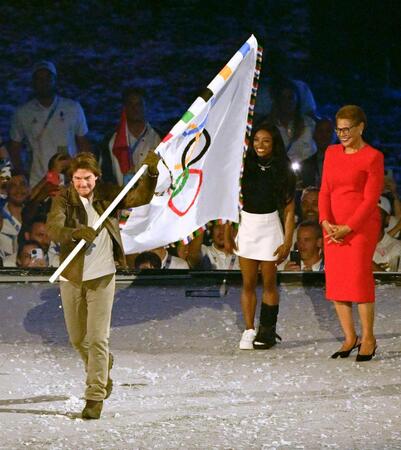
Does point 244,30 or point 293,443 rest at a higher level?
point 244,30

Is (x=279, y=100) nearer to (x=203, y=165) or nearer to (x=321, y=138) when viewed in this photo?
(x=321, y=138)

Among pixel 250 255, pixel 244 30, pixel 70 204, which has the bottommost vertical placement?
pixel 250 255

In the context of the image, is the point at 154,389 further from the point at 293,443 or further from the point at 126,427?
the point at 293,443

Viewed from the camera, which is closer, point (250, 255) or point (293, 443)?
point (293, 443)

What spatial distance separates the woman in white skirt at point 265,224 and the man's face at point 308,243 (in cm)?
203

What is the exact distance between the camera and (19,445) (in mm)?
5863

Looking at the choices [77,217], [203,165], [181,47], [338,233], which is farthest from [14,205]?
[77,217]

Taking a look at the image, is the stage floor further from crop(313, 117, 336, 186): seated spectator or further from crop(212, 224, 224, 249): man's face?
crop(313, 117, 336, 186): seated spectator

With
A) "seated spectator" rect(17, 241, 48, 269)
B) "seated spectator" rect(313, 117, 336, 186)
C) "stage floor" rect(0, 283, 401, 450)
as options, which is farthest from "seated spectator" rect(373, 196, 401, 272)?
"seated spectator" rect(17, 241, 48, 269)

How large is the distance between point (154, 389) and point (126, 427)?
3.06ft

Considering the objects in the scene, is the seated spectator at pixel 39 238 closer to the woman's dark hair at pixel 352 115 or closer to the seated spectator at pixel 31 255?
the seated spectator at pixel 31 255

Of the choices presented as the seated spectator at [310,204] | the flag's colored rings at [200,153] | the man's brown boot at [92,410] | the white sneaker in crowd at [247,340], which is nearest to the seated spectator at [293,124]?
the seated spectator at [310,204]

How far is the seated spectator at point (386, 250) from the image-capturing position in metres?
10.5

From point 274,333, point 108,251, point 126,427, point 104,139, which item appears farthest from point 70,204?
point 104,139
